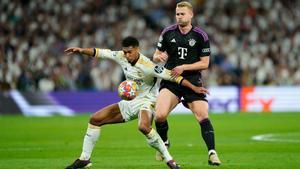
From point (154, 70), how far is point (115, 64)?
19.4m

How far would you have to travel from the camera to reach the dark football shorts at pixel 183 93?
1260cm

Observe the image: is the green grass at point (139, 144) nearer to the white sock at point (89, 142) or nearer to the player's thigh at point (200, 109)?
the white sock at point (89, 142)

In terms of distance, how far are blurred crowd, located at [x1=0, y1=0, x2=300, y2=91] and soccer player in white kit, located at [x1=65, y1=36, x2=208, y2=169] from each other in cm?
1797

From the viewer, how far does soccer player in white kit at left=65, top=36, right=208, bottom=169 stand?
11.8 m

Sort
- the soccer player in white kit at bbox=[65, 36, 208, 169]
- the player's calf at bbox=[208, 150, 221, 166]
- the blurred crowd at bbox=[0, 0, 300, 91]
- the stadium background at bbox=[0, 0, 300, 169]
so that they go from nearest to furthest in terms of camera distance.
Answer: the soccer player in white kit at bbox=[65, 36, 208, 169] < the player's calf at bbox=[208, 150, 221, 166] < the stadium background at bbox=[0, 0, 300, 169] < the blurred crowd at bbox=[0, 0, 300, 91]

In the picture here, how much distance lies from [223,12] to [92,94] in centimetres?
829

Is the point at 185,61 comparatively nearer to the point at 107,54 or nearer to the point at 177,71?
the point at 177,71

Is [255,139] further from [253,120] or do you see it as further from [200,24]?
[200,24]

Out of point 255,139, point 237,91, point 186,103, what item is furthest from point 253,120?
point 186,103

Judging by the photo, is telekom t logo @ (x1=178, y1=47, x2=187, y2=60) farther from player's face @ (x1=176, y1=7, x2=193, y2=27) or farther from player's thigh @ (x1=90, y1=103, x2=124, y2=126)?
player's thigh @ (x1=90, y1=103, x2=124, y2=126)

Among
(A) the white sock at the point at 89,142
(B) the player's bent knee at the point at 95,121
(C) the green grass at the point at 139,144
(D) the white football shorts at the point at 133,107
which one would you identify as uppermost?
(D) the white football shorts at the point at 133,107

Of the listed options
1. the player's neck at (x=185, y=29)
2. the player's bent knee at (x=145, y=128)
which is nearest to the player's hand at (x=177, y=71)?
the player's neck at (x=185, y=29)

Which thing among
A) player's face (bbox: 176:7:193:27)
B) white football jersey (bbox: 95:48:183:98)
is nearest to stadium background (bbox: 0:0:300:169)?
white football jersey (bbox: 95:48:183:98)

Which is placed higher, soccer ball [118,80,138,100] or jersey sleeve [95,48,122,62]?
jersey sleeve [95,48,122,62]
